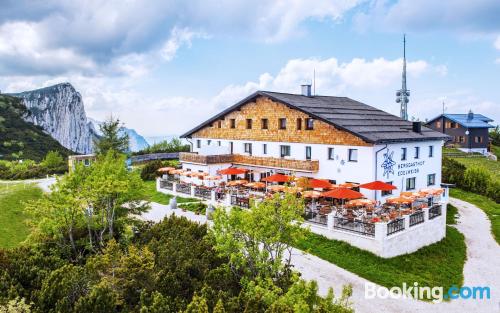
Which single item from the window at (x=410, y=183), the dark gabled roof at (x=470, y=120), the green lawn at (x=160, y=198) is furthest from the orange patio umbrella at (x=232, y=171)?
the dark gabled roof at (x=470, y=120)

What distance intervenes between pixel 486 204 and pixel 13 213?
1541 inches

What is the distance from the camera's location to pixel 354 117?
33.2 metres

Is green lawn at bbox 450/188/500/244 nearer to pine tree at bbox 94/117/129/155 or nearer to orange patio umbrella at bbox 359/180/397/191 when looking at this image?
orange patio umbrella at bbox 359/180/397/191

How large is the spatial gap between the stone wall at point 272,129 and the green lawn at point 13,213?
1683cm

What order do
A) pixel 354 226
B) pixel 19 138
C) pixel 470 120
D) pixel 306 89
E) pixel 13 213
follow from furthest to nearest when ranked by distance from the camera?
pixel 19 138 → pixel 470 120 → pixel 306 89 → pixel 13 213 → pixel 354 226

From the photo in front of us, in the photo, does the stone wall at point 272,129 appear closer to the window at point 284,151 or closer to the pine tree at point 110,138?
the window at point 284,151

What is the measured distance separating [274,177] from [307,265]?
11.7 metres

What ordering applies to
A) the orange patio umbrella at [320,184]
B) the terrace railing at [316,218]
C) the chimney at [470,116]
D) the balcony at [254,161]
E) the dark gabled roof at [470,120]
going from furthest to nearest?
1. the chimney at [470,116]
2. the dark gabled roof at [470,120]
3. the balcony at [254,161]
4. the orange patio umbrella at [320,184]
5. the terrace railing at [316,218]

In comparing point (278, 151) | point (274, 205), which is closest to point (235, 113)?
point (278, 151)

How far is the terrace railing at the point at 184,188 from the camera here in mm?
34263

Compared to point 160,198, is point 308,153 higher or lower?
higher

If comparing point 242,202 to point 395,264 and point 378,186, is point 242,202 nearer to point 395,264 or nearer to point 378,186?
point 378,186

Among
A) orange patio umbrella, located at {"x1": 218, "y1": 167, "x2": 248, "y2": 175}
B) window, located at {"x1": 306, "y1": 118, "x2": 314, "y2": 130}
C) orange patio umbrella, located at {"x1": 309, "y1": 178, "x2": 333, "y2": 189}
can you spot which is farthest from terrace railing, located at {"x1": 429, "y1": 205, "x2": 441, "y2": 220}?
orange patio umbrella, located at {"x1": 218, "y1": 167, "x2": 248, "y2": 175}

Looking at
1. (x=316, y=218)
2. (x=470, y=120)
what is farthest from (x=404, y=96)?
(x=316, y=218)
